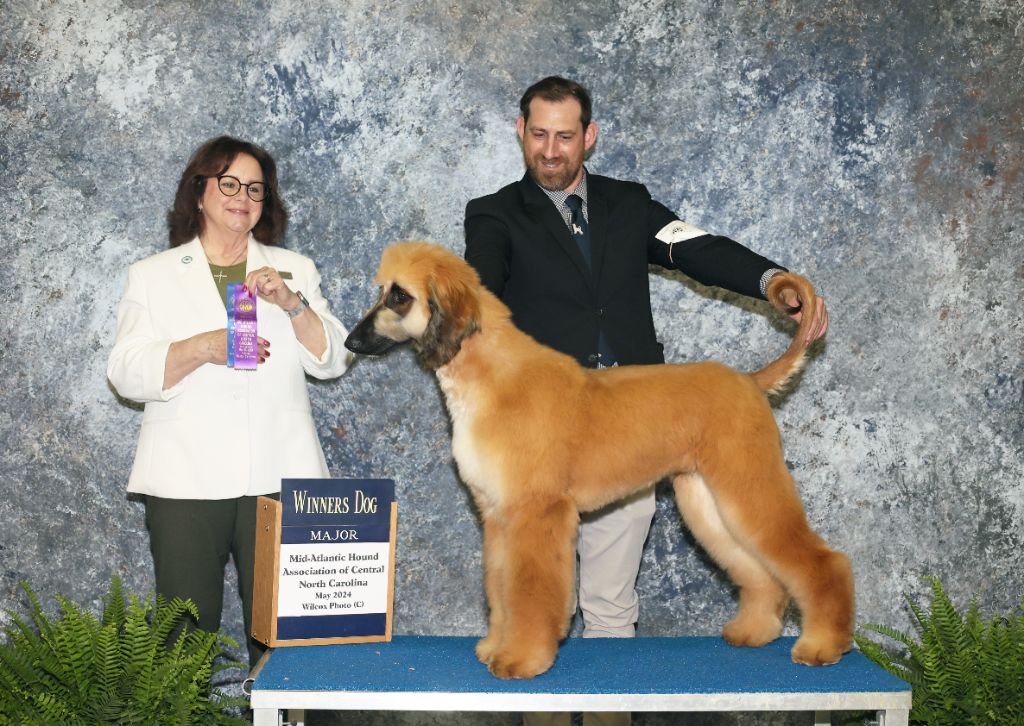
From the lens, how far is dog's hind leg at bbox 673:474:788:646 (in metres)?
2.80

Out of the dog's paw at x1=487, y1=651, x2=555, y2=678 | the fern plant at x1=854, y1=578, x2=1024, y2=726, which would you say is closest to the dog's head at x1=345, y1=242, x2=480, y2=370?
the dog's paw at x1=487, y1=651, x2=555, y2=678

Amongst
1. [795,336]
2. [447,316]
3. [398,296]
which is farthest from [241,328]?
[795,336]

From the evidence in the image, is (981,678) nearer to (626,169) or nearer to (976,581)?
(976,581)

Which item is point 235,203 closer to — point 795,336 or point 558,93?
point 558,93

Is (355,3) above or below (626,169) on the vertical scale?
above

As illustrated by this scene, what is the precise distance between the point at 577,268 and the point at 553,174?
0.30m

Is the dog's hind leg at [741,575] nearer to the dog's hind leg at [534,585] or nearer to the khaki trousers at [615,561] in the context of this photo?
the khaki trousers at [615,561]

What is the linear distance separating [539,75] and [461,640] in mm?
2143

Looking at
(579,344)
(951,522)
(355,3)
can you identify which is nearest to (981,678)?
(951,522)

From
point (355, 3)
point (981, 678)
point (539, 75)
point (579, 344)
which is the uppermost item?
point (355, 3)

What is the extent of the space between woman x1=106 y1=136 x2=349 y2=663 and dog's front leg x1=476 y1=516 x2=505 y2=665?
0.68 m

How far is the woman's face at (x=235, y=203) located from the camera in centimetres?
288

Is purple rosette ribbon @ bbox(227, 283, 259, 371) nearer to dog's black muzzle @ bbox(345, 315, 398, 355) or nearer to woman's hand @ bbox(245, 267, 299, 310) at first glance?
woman's hand @ bbox(245, 267, 299, 310)

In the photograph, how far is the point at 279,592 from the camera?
8.59 feet
